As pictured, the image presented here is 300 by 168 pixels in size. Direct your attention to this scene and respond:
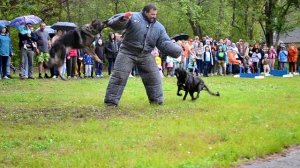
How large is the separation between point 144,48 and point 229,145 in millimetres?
4907

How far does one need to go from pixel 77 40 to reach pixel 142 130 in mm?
1992

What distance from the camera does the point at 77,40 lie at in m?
9.41

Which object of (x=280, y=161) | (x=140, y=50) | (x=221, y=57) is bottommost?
(x=280, y=161)

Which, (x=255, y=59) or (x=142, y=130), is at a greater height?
(x=255, y=59)

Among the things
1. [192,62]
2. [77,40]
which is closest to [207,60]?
[192,62]

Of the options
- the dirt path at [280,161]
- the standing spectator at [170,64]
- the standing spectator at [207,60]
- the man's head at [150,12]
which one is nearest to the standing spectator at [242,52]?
the standing spectator at [207,60]

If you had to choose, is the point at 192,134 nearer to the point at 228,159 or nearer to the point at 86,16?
the point at 228,159

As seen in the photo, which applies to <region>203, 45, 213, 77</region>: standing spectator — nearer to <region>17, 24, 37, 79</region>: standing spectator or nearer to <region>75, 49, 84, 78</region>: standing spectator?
<region>75, 49, 84, 78</region>: standing spectator

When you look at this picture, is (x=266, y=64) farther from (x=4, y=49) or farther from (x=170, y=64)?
(x=4, y=49)

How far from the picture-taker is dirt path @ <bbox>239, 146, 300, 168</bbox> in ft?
23.2

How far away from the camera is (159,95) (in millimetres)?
12727

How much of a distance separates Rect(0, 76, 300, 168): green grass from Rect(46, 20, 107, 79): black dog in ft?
4.26

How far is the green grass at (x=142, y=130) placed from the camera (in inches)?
276

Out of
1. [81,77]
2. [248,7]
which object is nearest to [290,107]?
[81,77]
